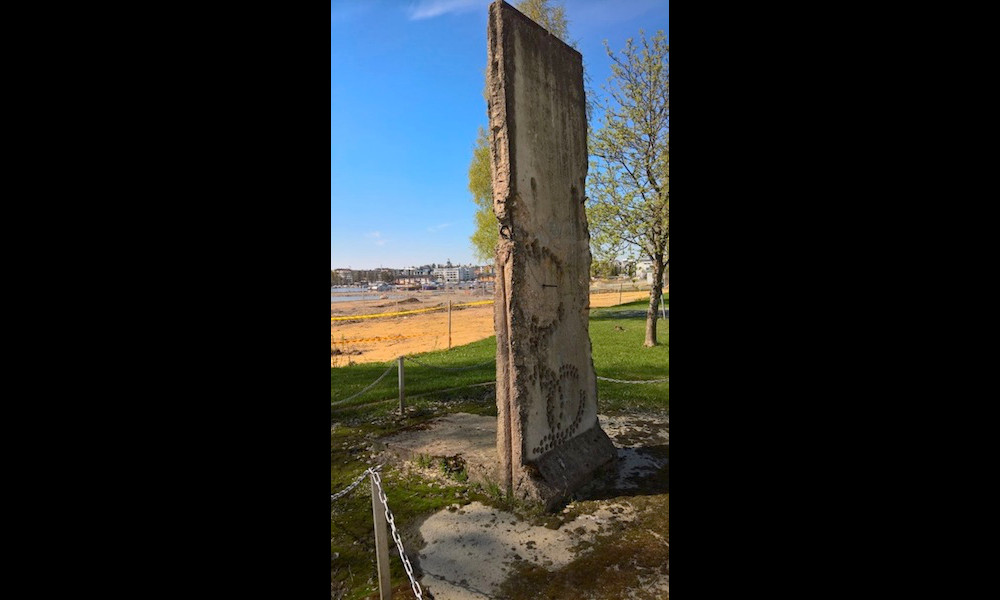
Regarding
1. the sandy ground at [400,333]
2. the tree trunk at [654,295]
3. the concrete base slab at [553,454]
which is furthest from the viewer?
the sandy ground at [400,333]

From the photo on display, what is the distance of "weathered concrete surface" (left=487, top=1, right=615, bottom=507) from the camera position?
468 centimetres

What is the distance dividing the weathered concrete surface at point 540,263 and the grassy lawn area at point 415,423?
0.67m

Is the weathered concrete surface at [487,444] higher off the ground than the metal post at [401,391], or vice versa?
the metal post at [401,391]

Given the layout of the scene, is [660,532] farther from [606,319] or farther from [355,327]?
[355,327]

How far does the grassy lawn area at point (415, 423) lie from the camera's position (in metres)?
3.80

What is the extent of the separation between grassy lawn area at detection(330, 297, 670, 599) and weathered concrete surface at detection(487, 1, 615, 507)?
2.19 ft

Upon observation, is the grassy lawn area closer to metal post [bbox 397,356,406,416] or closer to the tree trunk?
metal post [bbox 397,356,406,416]

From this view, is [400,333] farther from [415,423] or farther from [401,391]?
[415,423]

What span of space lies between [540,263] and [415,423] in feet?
11.0

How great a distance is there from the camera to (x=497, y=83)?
15.3 ft

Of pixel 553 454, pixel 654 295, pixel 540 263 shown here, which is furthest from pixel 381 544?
pixel 654 295

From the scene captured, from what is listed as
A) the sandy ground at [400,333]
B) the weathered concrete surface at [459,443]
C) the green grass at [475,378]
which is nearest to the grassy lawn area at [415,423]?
the green grass at [475,378]

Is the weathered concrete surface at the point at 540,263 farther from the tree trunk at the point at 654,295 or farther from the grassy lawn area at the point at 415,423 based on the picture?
the tree trunk at the point at 654,295

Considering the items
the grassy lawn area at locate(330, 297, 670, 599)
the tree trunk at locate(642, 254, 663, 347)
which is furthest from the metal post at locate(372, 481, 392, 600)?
the tree trunk at locate(642, 254, 663, 347)
